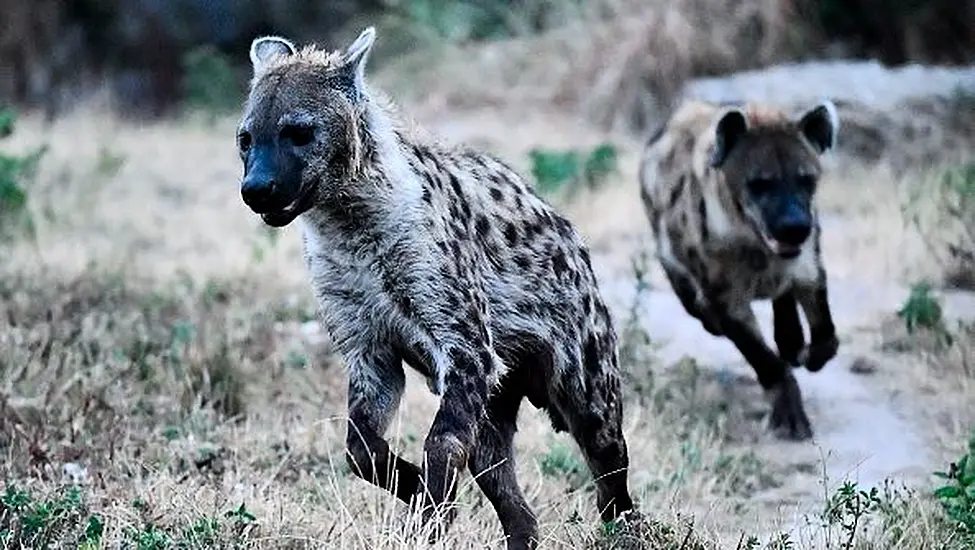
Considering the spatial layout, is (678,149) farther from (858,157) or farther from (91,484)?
(858,157)

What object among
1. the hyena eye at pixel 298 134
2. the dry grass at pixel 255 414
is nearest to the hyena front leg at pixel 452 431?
the dry grass at pixel 255 414

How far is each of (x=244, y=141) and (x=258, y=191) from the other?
0.74ft

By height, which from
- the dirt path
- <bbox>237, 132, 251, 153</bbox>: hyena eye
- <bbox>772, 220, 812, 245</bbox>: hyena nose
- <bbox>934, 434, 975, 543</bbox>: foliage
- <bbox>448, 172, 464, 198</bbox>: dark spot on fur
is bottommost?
the dirt path

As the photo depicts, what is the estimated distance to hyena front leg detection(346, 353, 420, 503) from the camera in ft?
14.0

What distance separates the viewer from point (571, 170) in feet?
34.1

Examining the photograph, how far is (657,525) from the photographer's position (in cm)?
433

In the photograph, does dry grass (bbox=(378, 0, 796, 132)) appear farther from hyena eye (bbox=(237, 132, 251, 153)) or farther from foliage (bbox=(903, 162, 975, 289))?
hyena eye (bbox=(237, 132, 251, 153))

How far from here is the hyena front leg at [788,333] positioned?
23.6 feet

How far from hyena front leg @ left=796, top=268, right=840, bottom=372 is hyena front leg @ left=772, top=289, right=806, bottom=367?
0.56ft

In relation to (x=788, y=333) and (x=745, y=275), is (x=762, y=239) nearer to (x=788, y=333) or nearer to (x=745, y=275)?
(x=745, y=275)

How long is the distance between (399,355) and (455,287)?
0.30 metres

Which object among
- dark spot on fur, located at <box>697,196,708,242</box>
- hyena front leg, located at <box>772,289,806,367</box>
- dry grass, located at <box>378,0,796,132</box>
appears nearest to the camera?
dark spot on fur, located at <box>697,196,708,242</box>

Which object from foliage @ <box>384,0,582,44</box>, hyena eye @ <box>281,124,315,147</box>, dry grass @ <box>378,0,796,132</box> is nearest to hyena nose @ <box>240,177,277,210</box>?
hyena eye @ <box>281,124,315,147</box>

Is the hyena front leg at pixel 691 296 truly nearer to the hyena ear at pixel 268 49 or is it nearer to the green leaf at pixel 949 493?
the green leaf at pixel 949 493
